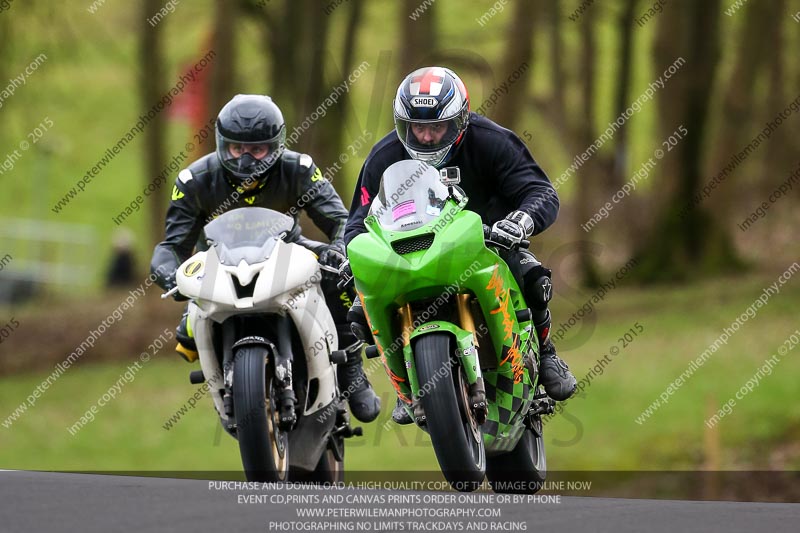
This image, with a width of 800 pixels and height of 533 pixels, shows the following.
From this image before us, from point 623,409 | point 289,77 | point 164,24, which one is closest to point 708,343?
point 623,409

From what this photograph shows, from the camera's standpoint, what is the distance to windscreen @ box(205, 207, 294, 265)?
808 cm

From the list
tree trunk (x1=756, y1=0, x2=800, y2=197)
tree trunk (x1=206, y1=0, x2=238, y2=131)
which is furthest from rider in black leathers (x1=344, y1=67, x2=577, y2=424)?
tree trunk (x1=756, y1=0, x2=800, y2=197)

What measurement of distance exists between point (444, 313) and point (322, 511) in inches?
68.9

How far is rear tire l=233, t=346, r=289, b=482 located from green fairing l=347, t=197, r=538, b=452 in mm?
782

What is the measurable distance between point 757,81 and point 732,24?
5.11ft

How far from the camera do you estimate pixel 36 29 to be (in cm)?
2430

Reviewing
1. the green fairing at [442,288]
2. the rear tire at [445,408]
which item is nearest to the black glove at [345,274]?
the green fairing at [442,288]

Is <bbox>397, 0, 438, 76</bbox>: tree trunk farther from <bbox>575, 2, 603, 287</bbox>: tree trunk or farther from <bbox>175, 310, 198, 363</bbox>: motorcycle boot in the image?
<bbox>175, 310, 198, 363</bbox>: motorcycle boot

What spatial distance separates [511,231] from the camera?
286 inches

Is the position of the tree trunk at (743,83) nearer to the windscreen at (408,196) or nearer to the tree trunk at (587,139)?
the tree trunk at (587,139)

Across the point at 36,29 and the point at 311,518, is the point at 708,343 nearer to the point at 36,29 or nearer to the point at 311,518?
the point at 36,29

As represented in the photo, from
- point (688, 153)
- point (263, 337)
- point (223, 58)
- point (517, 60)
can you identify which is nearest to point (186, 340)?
point (263, 337)

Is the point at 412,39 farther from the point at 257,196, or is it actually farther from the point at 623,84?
the point at 257,196

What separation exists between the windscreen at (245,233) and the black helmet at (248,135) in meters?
0.44
